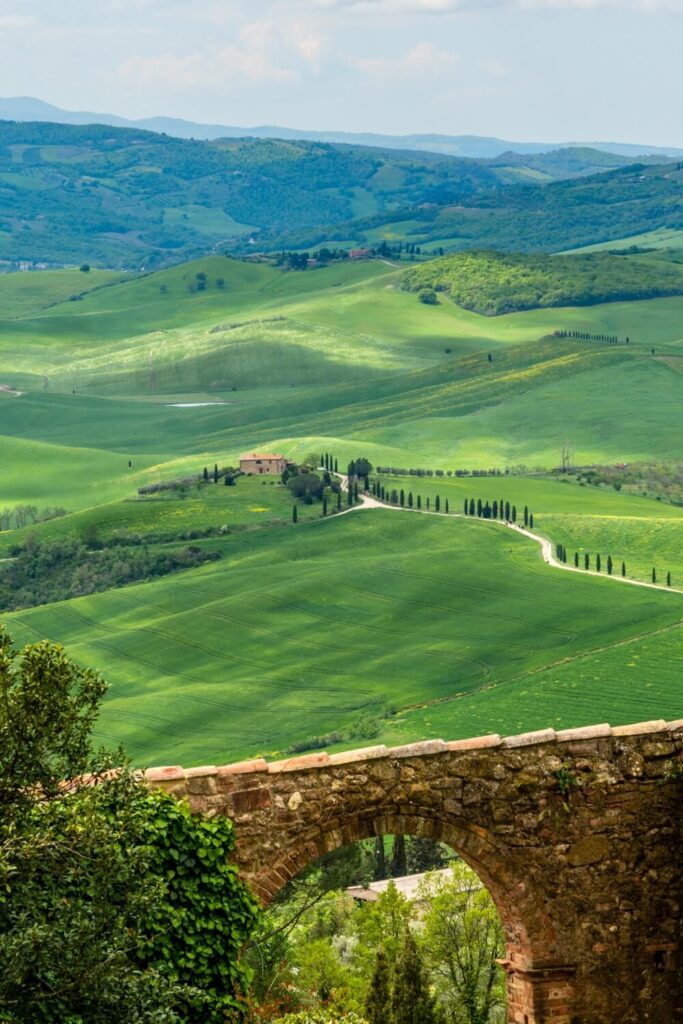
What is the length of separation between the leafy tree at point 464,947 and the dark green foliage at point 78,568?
11021cm

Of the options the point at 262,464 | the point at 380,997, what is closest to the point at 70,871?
the point at 380,997

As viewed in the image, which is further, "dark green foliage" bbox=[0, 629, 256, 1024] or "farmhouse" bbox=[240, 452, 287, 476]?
"farmhouse" bbox=[240, 452, 287, 476]

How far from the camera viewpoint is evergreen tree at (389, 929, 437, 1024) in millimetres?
20953

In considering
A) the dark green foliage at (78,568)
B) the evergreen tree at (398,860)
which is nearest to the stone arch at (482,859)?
the evergreen tree at (398,860)

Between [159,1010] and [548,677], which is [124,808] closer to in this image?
[159,1010]

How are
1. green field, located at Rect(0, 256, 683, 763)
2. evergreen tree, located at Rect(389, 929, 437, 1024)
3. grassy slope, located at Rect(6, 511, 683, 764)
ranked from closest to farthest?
evergreen tree, located at Rect(389, 929, 437, 1024)
grassy slope, located at Rect(6, 511, 683, 764)
green field, located at Rect(0, 256, 683, 763)

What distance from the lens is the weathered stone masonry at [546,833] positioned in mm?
14828

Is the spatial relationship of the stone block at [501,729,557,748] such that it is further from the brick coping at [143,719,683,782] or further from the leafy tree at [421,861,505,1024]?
the leafy tree at [421,861,505,1024]

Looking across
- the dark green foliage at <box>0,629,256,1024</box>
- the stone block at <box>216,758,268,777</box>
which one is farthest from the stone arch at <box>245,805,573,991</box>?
the dark green foliage at <box>0,629,256,1024</box>

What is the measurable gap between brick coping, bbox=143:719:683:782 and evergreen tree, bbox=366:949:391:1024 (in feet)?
24.7

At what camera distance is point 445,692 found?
4109 inches

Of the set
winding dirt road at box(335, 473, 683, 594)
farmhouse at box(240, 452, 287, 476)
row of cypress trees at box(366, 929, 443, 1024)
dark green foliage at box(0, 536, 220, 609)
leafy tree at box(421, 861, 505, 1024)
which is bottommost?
dark green foliage at box(0, 536, 220, 609)

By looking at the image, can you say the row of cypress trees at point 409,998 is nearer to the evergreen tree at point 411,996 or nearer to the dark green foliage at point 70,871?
the evergreen tree at point 411,996

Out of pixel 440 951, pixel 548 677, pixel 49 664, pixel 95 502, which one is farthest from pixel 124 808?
pixel 95 502
